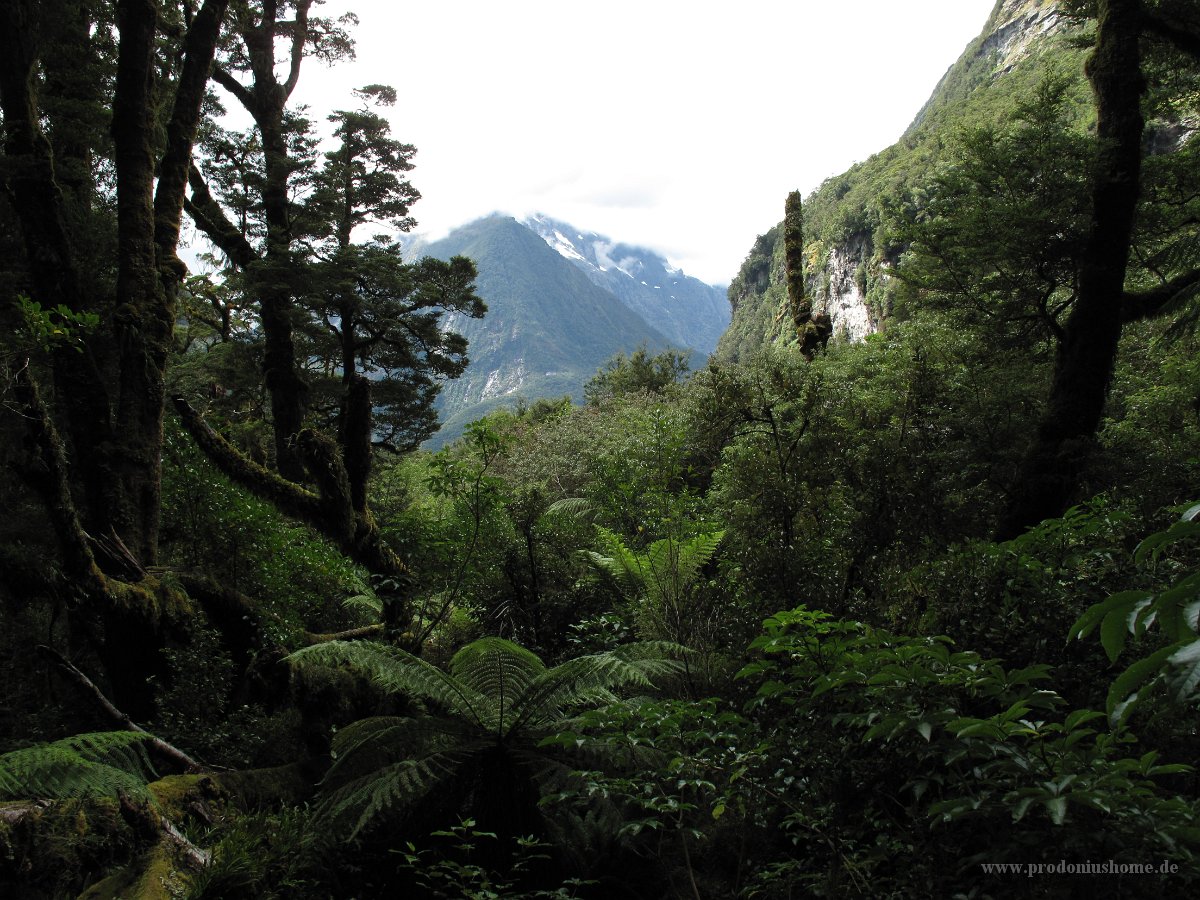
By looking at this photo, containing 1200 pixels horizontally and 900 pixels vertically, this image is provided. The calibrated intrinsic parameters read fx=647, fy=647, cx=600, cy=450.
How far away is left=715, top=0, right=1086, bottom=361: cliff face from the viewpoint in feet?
241

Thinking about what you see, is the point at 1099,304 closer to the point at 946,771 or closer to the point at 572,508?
the point at 946,771

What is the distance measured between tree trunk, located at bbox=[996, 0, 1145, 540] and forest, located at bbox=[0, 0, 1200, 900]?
35mm

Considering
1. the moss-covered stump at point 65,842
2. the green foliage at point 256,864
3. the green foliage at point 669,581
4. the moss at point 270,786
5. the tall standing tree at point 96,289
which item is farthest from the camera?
the green foliage at point 669,581

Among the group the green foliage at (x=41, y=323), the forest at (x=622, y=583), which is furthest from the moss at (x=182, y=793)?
the green foliage at (x=41, y=323)

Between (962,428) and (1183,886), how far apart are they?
5495 mm

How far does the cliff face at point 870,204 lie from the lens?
2891 inches

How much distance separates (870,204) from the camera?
8638 cm

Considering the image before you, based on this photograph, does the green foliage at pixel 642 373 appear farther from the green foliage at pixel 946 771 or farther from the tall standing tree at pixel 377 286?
the green foliage at pixel 946 771

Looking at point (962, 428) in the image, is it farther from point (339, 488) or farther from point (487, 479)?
point (339, 488)

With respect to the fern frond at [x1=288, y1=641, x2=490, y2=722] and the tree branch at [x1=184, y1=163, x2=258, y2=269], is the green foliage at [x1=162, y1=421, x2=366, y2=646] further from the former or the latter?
the tree branch at [x1=184, y1=163, x2=258, y2=269]

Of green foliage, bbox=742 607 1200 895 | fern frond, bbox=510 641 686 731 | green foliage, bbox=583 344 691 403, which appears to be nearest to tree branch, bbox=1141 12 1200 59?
green foliage, bbox=742 607 1200 895

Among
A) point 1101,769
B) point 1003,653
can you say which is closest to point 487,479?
point 1003,653

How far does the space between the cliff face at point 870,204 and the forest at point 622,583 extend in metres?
57.8

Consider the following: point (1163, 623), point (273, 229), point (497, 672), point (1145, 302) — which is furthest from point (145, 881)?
point (273, 229)
